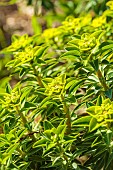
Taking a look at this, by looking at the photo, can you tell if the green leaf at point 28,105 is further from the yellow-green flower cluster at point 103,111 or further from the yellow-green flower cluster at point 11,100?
the yellow-green flower cluster at point 103,111

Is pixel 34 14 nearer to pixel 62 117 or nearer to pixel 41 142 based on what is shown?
pixel 62 117

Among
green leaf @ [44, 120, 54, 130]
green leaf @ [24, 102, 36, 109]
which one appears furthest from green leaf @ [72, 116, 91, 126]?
green leaf @ [24, 102, 36, 109]

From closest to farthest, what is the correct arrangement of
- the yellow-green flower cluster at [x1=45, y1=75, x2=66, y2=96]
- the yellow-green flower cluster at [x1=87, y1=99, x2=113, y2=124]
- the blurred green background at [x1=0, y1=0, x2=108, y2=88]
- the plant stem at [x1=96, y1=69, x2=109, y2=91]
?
the yellow-green flower cluster at [x1=87, y1=99, x2=113, y2=124]
the yellow-green flower cluster at [x1=45, y1=75, x2=66, y2=96]
the plant stem at [x1=96, y1=69, x2=109, y2=91]
the blurred green background at [x1=0, y1=0, x2=108, y2=88]

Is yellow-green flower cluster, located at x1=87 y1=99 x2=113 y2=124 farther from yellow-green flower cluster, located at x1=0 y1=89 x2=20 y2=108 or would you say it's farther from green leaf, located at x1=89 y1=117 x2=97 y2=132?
yellow-green flower cluster, located at x1=0 y1=89 x2=20 y2=108

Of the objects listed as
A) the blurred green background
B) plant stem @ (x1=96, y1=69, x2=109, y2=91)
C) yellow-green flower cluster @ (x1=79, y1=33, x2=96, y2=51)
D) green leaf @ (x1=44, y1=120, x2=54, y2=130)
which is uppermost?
the blurred green background

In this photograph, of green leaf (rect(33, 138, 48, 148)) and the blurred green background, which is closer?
green leaf (rect(33, 138, 48, 148))

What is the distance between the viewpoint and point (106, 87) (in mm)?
1729

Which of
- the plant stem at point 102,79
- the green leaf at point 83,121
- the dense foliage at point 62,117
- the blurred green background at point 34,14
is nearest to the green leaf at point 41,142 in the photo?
the dense foliage at point 62,117

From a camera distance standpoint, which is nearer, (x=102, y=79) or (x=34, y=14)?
(x=102, y=79)

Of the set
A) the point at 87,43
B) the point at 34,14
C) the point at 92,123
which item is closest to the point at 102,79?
the point at 87,43

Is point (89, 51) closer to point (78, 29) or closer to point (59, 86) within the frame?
point (59, 86)

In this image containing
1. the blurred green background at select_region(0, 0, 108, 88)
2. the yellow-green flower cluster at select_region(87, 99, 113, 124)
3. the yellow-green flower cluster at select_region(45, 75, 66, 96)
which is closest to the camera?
the yellow-green flower cluster at select_region(87, 99, 113, 124)

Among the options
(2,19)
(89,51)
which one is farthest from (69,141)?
(2,19)

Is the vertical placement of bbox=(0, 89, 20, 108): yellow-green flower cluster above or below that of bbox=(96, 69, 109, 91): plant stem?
above
